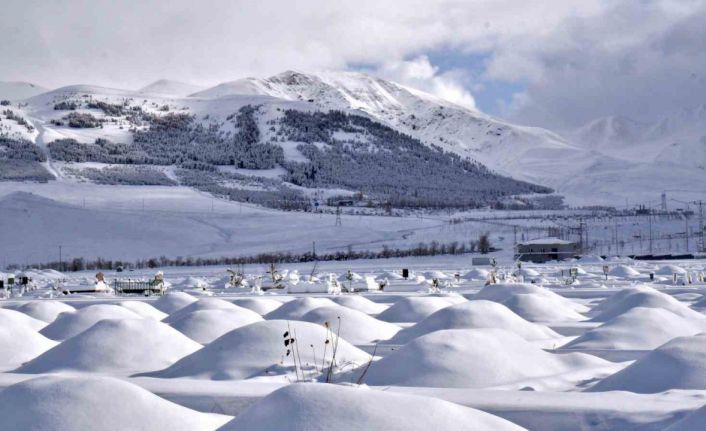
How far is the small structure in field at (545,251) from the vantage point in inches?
3184

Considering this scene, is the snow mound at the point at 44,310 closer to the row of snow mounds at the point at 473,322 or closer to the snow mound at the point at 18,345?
the snow mound at the point at 18,345

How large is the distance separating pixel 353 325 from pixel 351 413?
14.3m

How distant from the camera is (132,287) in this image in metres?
48.2

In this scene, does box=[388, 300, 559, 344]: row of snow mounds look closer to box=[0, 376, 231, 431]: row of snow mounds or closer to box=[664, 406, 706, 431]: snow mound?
box=[0, 376, 231, 431]: row of snow mounds

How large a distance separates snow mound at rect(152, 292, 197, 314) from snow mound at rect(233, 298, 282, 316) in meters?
1.71

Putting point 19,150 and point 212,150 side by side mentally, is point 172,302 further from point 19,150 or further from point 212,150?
point 212,150

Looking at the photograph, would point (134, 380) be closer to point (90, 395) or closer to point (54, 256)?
point (90, 395)

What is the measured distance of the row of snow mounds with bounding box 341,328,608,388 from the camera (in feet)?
44.9

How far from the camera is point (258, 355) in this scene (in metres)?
15.5

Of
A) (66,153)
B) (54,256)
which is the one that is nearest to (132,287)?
(54,256)

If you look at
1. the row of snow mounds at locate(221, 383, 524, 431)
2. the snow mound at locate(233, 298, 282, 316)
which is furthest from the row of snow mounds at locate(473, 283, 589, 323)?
the row of snow mounds at locate(221, 383, 524, 431)

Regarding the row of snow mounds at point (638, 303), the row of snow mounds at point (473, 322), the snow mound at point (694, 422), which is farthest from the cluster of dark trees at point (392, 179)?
the snow mound at point (694, 422)

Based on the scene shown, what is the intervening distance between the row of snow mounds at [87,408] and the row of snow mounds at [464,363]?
4.85 meters

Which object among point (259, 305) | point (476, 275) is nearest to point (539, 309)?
point (259, 305)
